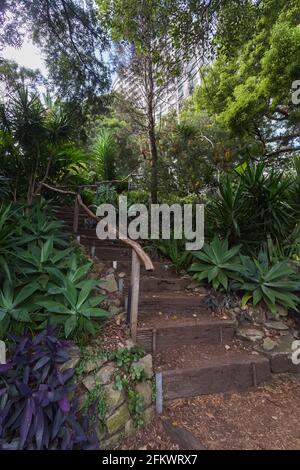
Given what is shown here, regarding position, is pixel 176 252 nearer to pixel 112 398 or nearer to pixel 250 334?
pixel 250 334

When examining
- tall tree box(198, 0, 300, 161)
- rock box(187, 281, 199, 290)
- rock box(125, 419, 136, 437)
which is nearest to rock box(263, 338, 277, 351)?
rock box(187, 281, 199, 290)

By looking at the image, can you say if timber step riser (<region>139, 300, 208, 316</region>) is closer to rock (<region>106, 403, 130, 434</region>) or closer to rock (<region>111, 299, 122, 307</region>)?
rock (<region>111, 299, 122, 307</region>)

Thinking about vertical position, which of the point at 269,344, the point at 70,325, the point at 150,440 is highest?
the point at 70,325

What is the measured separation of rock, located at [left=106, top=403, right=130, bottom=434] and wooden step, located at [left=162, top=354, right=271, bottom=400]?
405 millimetres

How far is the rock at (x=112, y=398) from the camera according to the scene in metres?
2.06

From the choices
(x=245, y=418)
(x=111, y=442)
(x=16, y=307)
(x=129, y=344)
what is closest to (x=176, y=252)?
(x=129, y=344)

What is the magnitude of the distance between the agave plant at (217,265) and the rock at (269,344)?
2.19 ft

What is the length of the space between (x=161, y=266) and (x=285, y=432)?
2382 mm

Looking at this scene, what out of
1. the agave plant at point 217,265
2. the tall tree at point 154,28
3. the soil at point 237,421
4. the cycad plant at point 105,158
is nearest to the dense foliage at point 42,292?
the soil at point 237,421

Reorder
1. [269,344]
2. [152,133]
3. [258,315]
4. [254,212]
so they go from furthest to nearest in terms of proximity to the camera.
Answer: [152,133] → [254,212] → [258,315] → [269,344]

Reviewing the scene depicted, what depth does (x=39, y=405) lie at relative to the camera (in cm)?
175

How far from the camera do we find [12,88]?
4707 millimetres

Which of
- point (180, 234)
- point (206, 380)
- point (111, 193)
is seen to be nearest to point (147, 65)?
point (111, 193)

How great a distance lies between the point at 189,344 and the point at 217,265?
1.02 meters
